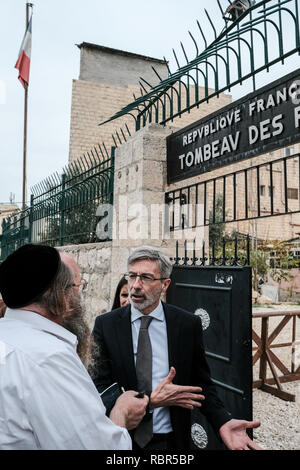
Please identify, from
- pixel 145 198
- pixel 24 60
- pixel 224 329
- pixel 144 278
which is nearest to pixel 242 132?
pixel 145 198

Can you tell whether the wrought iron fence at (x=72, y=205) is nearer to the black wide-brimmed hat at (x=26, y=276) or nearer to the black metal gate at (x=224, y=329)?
the black metal gate at (x=224, y=329)

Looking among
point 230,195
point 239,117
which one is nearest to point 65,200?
point 239,117

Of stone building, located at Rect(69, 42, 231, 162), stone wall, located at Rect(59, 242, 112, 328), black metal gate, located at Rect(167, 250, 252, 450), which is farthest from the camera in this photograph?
stone building, located at Rect(69, 42, 231, 162)

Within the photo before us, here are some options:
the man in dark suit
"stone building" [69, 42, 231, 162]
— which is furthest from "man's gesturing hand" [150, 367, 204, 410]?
"stone building" [69, 42, 231, 162]

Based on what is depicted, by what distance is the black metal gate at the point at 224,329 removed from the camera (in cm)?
259

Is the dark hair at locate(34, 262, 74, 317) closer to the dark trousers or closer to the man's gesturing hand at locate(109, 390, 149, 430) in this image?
the man's gesturing hand at locate(109, 390, 149, 430)

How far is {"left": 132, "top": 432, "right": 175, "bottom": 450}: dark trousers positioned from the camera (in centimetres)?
190

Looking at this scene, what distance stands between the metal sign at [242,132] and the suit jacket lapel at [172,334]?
1.43 metres

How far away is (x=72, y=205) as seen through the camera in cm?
568

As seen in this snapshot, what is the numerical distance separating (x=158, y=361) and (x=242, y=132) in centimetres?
195

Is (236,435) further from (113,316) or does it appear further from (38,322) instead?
(38,322)

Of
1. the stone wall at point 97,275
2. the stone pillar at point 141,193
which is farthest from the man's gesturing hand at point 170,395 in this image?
the stone wall at point 97,275
